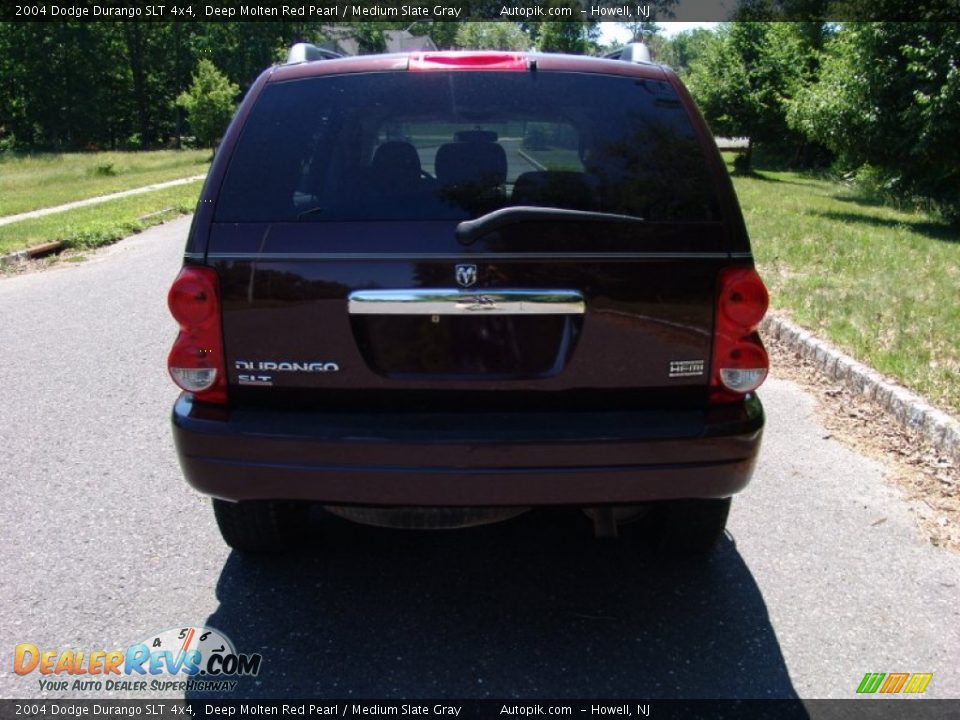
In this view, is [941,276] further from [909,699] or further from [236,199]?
[236,199]

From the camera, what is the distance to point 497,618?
296 centimetres

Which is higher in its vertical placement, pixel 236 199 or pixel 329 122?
pixel 329 122

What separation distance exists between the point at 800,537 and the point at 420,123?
2389 millimetres

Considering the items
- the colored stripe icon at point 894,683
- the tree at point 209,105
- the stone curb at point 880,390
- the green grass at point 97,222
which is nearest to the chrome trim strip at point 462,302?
the colored stripe icon at point 894,683

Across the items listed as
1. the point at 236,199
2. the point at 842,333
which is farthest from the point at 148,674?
the point at 842,333

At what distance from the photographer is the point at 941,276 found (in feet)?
26.8

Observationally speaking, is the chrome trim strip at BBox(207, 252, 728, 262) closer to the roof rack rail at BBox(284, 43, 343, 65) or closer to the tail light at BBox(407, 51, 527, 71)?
the tail light at BBox(407, 51, 527, 71)

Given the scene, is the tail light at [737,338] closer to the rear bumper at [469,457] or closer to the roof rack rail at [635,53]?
the rear bumper at [469,457]

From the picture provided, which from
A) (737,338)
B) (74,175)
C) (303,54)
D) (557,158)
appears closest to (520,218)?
(557,158)

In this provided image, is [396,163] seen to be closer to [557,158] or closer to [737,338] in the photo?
[557,158]

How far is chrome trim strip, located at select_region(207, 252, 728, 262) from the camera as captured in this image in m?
2.53

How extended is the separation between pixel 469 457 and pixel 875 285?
644cm

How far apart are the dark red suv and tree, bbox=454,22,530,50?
67535 millimetres

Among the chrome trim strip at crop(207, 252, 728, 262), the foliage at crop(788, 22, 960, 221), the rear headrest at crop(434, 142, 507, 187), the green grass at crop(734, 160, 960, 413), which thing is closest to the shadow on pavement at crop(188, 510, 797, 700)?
the chrome trim strip at crop(207, 252, 728, 262)
